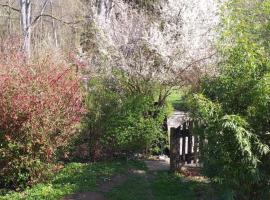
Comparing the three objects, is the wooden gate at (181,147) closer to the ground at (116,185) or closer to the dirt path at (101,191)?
the ground at (116,185)

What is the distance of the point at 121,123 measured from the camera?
34.8ft

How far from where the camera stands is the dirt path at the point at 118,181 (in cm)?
792

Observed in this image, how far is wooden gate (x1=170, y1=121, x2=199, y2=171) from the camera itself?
9812mm

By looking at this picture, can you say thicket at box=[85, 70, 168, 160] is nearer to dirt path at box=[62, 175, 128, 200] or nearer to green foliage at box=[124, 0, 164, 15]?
dirt path at box=[62, 175, 128, 200]

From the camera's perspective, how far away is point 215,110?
618 cm

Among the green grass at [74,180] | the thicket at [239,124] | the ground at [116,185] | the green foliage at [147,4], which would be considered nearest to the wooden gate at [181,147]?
the ground at [116,185]

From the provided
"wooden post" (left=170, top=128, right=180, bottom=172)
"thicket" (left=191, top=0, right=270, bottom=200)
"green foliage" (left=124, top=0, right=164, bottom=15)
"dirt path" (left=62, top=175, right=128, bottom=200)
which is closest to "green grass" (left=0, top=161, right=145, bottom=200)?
"dirt path" (left=62, top=175, right=128, bottom=200)

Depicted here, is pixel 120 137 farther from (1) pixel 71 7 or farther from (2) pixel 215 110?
(1) pixel 71 7

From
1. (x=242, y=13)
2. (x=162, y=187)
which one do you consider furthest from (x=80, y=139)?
(x=242, y=13)

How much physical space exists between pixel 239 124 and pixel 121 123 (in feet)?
16.6

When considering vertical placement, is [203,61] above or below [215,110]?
above

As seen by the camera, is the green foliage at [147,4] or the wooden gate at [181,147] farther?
the green foliage at [147,4]

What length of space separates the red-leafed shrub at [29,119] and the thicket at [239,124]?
9.77ft

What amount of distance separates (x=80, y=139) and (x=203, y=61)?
3650 mm
